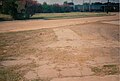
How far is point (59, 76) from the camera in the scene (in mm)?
5762

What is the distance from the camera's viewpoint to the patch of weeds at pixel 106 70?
596 centimetres

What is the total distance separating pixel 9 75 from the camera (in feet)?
19.2

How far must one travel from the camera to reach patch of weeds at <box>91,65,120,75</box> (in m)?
5.96

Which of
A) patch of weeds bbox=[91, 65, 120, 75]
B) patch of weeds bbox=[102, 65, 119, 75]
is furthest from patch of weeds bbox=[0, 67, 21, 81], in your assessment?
patch of weeds bbox=[102, 65, 119, 75]

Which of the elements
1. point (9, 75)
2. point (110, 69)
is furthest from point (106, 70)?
point (9, 75)

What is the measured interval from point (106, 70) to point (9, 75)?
2816 millimetres

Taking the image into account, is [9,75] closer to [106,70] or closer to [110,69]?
[106,70]

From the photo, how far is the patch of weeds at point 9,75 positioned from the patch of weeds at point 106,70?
2234mm

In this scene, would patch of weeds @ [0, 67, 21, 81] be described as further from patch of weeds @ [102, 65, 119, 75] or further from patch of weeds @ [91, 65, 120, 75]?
patch of weeds @ [102, 65, 119, 75]

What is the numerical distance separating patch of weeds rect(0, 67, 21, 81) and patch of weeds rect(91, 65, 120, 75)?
2234 millimetres

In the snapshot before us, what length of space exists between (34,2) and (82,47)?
3481 centimetres

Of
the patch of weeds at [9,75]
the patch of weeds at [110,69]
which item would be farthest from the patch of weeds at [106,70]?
the patch of weeds at [9,75]

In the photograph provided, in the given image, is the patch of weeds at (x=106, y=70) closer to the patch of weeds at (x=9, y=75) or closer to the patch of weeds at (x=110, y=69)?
the patch of weeds at (x=110, y=69)

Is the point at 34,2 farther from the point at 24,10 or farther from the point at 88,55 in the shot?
the point at 88,55
